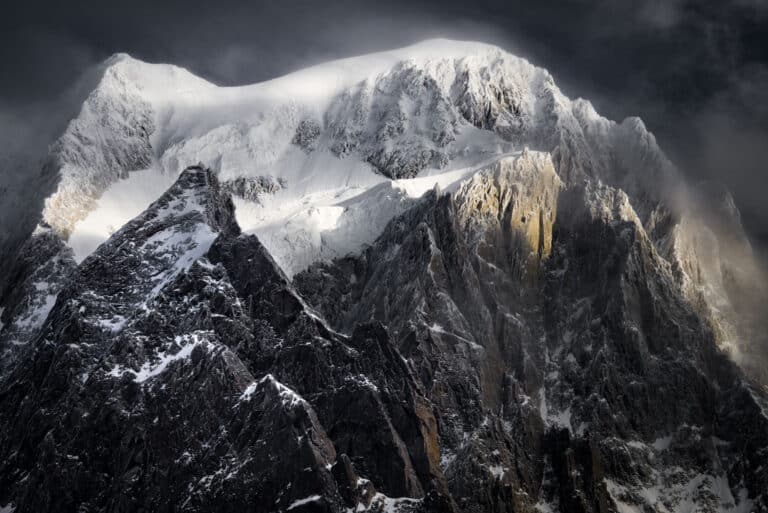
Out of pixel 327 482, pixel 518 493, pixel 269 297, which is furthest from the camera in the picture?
pixel 269 297

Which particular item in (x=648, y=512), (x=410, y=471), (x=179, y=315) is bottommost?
(x=648, y=512)

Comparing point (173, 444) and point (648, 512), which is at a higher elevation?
point (173, 444)

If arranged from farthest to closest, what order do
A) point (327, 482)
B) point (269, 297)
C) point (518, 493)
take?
point (269, 297) < point (518, 493) < point (327, 482)

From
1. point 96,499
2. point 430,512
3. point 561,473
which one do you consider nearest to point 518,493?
point 561,473

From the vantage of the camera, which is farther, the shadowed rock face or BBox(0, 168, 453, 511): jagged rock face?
the shadowed rock face

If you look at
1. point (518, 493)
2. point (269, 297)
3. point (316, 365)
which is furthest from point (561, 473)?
point (269, 297)

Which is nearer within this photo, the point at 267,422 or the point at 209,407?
the point at 267,422

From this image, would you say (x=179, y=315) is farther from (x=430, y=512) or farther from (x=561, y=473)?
(x=561, y=473)

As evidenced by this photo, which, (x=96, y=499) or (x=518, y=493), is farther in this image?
(x=518, y=493)

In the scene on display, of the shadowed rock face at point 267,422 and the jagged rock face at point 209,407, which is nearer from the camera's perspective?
the jagged rock face at point 209,407
